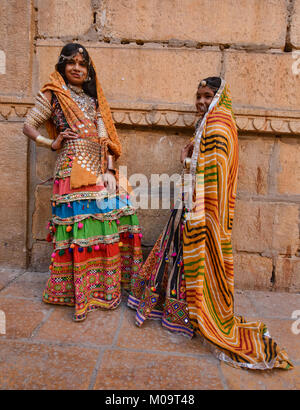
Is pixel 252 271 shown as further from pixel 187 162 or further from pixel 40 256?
pixel 40 256

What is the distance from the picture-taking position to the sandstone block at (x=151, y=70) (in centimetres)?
266

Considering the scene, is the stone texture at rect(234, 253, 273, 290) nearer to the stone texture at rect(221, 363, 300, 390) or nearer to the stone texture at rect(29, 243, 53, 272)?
the stone texture at rect(221, 363, 300, 390)

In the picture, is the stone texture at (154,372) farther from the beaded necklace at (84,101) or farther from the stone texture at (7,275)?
the beaded necklace at (84,101)

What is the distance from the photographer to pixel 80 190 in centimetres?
212

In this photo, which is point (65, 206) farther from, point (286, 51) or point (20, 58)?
point (286, 51)

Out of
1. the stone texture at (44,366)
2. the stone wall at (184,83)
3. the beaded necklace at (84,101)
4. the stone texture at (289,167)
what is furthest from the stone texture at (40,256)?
the stone texture at (289,167)

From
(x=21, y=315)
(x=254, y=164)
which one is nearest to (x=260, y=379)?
(x=21, y=315)

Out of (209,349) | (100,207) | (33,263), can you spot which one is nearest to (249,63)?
(100,207)

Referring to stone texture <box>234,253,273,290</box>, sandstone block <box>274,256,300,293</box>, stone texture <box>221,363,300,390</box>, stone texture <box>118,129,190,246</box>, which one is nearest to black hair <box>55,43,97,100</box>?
stone texture <box>118,129,190,246</box>

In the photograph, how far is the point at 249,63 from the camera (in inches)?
104

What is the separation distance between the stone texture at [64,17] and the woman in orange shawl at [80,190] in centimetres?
81

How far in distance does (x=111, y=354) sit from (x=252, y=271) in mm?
1668

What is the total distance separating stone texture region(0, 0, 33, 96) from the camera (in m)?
2.69

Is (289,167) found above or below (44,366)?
above
